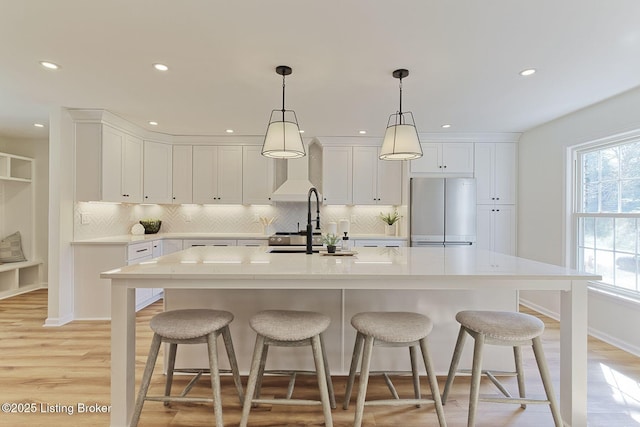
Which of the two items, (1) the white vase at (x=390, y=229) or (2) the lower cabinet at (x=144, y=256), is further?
(1) the white vase at (x=390, y=229)

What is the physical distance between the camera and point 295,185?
483 centimetres

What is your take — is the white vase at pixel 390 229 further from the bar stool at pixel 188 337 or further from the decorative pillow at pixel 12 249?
the decorative pillow at pixel 12 249

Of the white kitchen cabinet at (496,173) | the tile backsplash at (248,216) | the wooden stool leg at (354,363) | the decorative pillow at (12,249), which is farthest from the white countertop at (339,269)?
the decorative pillow at (12,249)

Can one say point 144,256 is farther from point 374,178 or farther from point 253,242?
point 374,178

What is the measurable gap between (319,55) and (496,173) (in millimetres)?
3503

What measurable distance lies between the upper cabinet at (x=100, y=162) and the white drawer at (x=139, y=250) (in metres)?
0.64

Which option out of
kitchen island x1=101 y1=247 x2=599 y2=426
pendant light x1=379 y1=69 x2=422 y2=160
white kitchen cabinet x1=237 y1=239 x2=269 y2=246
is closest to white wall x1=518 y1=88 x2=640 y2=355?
kitchen island x1=101 y1=247 x2=599 y2=426

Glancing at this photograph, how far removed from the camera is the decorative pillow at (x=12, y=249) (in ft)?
16.1

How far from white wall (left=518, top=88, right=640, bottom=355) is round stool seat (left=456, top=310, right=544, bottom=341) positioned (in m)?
2.08

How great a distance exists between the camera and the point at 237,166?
16.3 ft

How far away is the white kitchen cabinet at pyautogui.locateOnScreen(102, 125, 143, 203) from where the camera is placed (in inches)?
152

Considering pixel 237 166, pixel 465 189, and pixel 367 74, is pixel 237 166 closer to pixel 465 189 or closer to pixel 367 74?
pixel 367 74

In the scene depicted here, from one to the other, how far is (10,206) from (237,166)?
12.2 ft

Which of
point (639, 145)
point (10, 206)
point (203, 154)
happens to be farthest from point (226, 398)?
point (10, 206)
